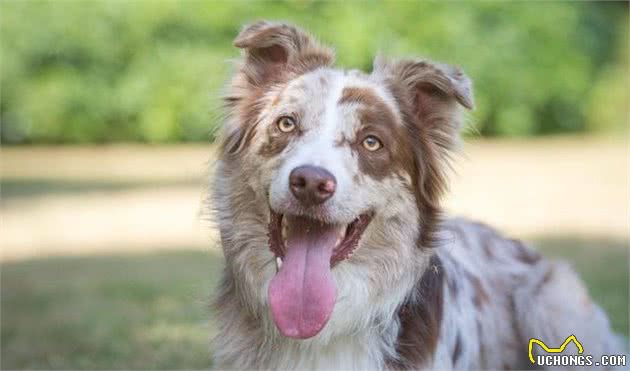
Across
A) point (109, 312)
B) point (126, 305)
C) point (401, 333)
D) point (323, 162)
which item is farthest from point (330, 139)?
point (126, 305)

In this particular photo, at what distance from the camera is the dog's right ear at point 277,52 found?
5125 millimetres

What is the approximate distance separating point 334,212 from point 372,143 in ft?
1.58

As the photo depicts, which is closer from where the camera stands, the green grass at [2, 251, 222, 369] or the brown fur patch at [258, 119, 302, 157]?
the brown fur patch at [258, 119, 302, 157]

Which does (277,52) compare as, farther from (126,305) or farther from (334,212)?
(126,305)

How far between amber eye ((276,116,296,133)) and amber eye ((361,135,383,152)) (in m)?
0.36

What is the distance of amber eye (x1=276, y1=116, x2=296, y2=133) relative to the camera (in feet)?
15.8

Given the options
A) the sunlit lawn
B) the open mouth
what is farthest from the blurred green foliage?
the open mouth

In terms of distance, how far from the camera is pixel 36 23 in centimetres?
2380

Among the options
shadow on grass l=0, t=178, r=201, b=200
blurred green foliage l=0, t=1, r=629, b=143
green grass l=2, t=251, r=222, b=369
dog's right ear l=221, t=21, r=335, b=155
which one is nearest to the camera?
dog's right ear l=221, t=21, r=335, b=155

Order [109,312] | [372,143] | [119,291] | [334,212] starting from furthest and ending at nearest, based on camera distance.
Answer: [119,291], [109,312], [372,143], [334,212]

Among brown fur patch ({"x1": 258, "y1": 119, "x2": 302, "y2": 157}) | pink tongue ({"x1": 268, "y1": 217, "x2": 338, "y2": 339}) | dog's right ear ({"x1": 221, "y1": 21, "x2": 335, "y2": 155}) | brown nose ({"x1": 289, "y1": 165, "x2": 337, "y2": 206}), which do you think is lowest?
pink tongue ({"x1": 268, "y1": 217, "x2": 338, "y2": 339})

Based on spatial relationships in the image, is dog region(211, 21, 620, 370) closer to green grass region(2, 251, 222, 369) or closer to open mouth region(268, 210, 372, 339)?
open mouth region(268, 210, 372, 339)

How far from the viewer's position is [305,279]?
465cm

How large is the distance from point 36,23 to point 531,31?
43.5 feet
